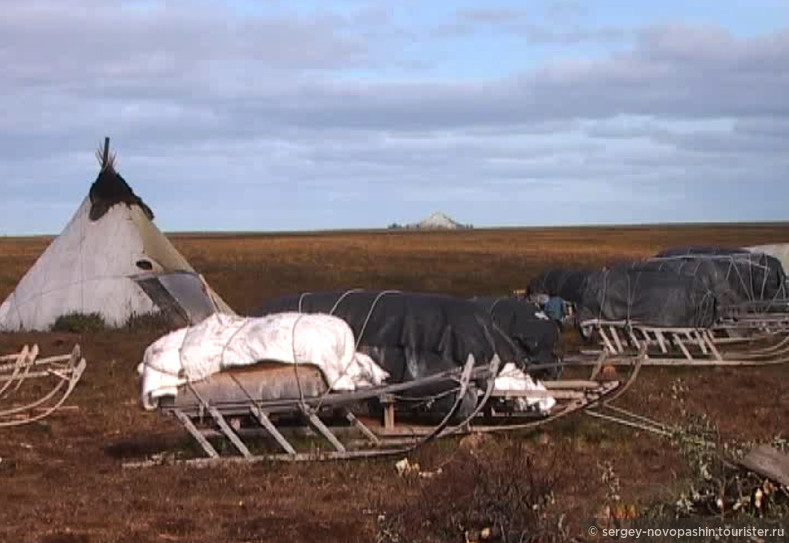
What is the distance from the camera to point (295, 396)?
475 inches

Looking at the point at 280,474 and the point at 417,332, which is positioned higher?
the point at 417,332

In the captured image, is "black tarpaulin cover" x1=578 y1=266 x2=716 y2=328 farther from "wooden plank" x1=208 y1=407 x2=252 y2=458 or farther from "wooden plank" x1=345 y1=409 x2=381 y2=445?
"wooden plank" x1=208 y1=407 x2=252 y2=458

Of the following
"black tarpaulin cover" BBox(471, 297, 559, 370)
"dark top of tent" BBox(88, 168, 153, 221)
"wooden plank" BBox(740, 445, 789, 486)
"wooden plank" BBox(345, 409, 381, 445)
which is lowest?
"wooden plank" BBox(345, 409, 381, 445)

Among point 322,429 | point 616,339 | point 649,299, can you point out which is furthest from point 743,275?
point 322,429

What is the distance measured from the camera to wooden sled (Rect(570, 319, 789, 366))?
2064 cm

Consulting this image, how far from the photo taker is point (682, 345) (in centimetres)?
2150

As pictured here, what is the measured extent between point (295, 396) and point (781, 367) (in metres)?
11.1

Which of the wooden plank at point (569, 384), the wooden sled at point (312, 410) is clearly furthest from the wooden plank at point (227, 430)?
the wooden plank at point (569, 384)

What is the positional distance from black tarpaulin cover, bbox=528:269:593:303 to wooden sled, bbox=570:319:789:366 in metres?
1.16

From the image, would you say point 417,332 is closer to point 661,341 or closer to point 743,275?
point 661,341

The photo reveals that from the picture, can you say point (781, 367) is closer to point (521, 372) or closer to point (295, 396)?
point (521, 372)

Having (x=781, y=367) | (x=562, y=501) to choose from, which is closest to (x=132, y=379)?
(x=781, y=367)

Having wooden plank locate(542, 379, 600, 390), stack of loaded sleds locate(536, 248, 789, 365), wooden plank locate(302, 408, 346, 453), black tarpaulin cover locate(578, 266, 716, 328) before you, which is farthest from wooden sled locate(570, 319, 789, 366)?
wooden plank locate(302, 408, 346, 453)

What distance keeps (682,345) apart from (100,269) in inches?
443
